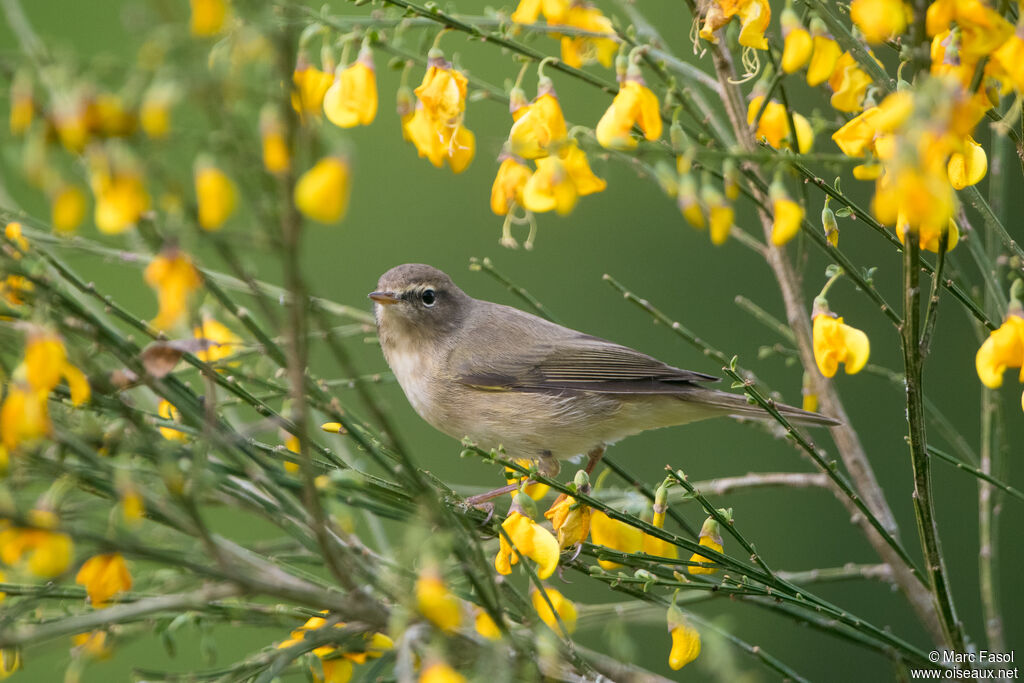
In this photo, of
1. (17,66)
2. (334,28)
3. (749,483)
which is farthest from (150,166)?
(749,483)

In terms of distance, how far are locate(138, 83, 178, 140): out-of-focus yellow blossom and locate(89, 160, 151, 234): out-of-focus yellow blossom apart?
47 mm

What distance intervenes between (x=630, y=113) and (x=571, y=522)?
0.74m

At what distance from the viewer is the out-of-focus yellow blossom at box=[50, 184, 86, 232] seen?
3.52ft

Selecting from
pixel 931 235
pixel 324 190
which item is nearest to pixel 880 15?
pixel 931 235

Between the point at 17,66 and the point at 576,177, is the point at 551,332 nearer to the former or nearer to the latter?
the point at 576,177

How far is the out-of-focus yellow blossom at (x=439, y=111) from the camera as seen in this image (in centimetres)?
190

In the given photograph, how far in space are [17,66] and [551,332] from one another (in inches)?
102

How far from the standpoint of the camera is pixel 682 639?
1654mm

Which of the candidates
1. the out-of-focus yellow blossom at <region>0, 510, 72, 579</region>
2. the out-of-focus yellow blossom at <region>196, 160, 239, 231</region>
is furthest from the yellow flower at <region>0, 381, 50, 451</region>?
the out-of-focus yellow blossom at <region>196, 160, 239, 231</region>

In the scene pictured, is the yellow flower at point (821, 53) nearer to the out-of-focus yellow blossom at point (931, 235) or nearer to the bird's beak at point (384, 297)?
the out-of-focus yellow blossom at point (931, 235)

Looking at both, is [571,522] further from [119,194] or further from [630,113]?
[119,194]

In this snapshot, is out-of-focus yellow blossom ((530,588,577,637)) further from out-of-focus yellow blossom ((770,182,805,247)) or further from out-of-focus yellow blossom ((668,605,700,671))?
out-of-focus yellow blossom ((770,182,805,247))

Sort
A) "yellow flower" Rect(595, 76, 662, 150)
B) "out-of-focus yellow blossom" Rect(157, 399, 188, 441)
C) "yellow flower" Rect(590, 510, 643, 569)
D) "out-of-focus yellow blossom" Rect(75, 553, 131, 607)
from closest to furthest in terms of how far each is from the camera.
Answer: "out-of-focus yellow blossom" Rect(75, 553, 131, 607) → "yellow flower" Rect(595, 76, 662, 150) → "out-of-focus yellow blossom" Rect(157, 399, 188, 441) → "yellow flower" Rect(590, 510, 643, 569)

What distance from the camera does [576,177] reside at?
1.70m
